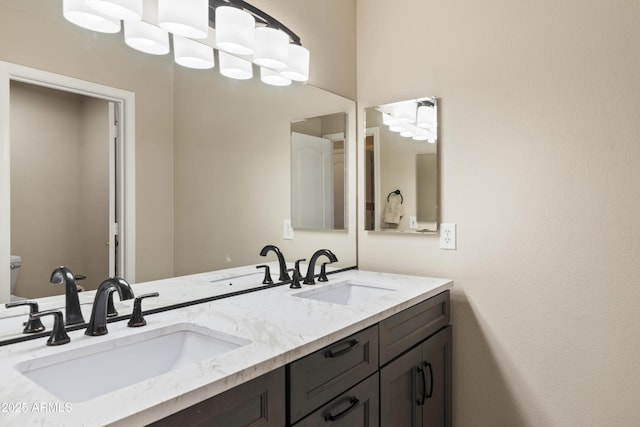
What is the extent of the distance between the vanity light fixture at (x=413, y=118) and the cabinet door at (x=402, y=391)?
1.02 m

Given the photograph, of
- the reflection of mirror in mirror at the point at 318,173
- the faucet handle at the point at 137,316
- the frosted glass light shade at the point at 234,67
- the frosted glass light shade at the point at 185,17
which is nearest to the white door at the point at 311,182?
the reflection of mirror in mirror at the point at 318,173

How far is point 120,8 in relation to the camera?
48.7 inches

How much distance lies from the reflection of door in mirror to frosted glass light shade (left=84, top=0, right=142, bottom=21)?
0.27 m

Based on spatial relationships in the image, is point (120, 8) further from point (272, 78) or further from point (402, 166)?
point (402, 166)

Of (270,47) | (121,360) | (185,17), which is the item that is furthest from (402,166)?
(121,360)

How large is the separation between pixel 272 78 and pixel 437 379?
5.10 ft

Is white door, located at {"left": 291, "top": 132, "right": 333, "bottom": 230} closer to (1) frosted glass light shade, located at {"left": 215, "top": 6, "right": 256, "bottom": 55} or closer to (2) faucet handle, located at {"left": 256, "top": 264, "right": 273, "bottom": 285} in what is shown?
(2) faucet handle, located at {"left": 256, "top": 264, "right": 273, "bottom": 285}

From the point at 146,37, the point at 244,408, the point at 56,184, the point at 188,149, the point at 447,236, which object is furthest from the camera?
the point at 447,236

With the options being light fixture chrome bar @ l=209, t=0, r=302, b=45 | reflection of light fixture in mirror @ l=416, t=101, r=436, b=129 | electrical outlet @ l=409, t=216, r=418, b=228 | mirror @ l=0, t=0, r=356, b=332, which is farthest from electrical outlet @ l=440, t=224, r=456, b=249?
light fixture chrome bar @ l=209, t=0, r=302, b=45

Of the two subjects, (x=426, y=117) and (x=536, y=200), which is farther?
(x=426, y=117)

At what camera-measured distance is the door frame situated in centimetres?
105

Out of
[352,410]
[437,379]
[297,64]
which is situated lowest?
[437,379]

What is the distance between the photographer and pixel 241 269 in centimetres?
172

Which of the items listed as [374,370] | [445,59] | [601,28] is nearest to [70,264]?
[374,370]
